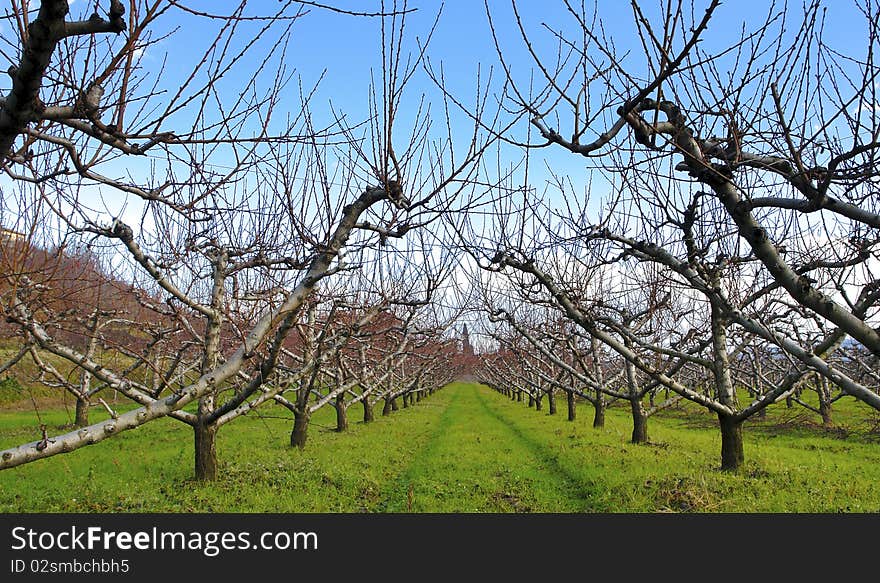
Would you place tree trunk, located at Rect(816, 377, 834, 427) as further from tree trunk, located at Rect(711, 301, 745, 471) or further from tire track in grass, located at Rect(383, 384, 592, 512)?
tree trunk, located at Rect(711, 301, 745, 471)

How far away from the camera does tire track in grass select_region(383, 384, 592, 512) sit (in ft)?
31.3

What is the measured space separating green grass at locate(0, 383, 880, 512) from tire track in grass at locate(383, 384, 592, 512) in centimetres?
4

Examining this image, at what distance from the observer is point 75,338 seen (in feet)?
88.6

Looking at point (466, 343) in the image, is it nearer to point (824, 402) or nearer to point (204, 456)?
point (824, 402)

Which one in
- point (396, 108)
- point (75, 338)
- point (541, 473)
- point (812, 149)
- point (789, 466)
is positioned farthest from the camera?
point (75, 338)

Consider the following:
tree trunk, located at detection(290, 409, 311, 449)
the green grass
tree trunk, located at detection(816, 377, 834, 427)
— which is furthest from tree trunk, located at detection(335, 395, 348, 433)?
tree trunk, located at detection(816, 377, 834, 427)

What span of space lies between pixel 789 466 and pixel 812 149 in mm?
9104

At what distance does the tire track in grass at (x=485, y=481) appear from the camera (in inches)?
376

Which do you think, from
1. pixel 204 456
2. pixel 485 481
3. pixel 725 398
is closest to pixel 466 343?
pixel 485 481

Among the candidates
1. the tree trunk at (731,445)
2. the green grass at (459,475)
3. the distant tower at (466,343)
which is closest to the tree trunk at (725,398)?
the tree trunk at (731,445)

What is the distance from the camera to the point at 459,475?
12.0m

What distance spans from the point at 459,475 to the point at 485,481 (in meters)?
0.77

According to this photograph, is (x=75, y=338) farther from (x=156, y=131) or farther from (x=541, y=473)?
(x=156, y=131)
